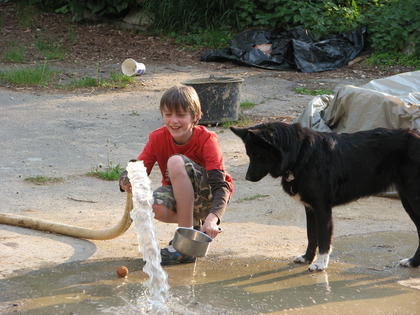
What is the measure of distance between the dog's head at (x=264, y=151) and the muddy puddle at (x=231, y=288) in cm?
66

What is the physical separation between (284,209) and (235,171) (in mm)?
1021

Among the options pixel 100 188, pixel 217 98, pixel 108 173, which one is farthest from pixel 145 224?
pixel 217 98

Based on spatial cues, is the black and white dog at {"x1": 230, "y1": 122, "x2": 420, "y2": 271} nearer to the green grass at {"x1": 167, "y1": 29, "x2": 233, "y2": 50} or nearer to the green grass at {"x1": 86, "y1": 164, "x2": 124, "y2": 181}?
the green grass at {"x1": 86, "y1": 164, "x2": 124, "y2": 181}

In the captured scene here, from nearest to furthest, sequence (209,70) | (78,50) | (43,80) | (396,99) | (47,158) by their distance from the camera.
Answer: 1. (396,99)
2. (47,158)
3. (43,80)
4. (209,70)
5. (78,50)

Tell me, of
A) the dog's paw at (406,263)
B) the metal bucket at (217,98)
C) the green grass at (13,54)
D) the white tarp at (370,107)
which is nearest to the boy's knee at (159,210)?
the dog's paw at (406,263)

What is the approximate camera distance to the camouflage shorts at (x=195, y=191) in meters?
4.30

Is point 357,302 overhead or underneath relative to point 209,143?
underneath

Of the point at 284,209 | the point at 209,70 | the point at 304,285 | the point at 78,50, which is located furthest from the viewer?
the point at 78,50

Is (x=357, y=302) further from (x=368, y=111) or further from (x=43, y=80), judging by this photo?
(x=43, y=80)

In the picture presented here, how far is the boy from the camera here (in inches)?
166

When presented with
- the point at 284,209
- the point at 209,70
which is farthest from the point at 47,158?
the point at 209,70

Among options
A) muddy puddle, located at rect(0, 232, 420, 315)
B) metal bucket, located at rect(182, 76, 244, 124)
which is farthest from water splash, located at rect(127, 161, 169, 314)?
metal bucket, located at rect(182, 76, 244, 124)

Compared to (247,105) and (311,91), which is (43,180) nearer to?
(247,105)

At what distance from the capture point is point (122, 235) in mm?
4996
